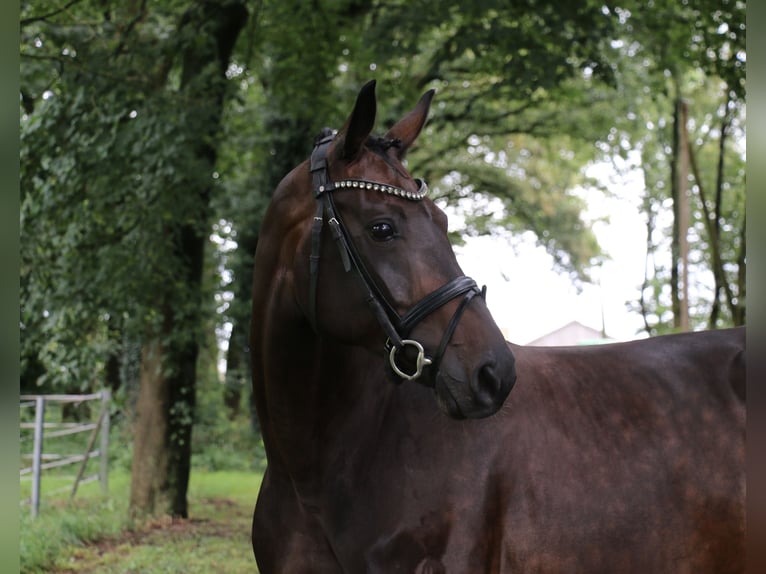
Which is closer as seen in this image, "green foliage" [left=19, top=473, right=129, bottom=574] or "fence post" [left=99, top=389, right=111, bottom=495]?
"green foliage" [left=19, top=473, right=129, bottom=574]

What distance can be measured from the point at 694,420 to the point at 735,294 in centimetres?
2069

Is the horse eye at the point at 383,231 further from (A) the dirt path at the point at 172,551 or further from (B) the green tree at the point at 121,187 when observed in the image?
(A) the dirt path at the point at 172,551

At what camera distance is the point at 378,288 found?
264 cm

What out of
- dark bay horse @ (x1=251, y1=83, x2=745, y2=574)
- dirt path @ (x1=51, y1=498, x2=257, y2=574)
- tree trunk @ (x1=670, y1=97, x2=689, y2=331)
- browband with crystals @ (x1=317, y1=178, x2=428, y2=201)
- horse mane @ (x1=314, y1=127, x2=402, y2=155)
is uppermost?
tree trunk @ (x1=670, y1=97, x2=689, y2=331)

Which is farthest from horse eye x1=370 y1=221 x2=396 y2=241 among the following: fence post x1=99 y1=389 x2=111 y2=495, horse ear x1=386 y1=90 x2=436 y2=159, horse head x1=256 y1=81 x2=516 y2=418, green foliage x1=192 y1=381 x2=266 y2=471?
fence post x1=99 y1=389 x2=111 y2=495

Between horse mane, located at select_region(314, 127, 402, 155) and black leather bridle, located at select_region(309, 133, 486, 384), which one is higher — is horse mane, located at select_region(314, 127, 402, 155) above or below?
above

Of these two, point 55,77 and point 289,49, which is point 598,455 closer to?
point 55,77

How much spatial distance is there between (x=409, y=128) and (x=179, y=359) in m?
7.17

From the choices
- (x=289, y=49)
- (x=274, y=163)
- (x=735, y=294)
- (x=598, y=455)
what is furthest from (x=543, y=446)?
(x=735, y=294)

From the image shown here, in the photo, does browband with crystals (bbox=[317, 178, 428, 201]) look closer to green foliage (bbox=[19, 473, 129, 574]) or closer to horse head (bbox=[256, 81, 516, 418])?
horse head (bbox=[256, 81, 516, 418])

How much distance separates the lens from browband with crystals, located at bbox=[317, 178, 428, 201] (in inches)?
106

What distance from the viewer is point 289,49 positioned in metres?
10.2

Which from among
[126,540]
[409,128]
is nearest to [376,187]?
[409,128]

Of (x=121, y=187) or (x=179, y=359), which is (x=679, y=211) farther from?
(x=121, y=187)
